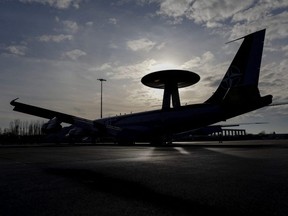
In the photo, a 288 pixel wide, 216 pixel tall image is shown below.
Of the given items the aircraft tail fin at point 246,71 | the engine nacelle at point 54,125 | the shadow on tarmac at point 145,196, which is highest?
the aircraft tail fin at point 246,71

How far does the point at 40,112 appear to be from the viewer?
33188 mm

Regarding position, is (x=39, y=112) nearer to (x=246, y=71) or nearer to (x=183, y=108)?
(x=183, y=108)

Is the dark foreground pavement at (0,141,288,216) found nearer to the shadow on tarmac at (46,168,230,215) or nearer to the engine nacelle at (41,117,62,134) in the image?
the shadow on tarmac at (46,168,230,215)

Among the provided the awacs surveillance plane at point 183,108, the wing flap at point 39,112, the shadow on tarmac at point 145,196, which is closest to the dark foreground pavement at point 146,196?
the shadow on tarmac at point 145,196

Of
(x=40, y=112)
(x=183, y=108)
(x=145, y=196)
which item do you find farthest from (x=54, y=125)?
(x=145, y=196)

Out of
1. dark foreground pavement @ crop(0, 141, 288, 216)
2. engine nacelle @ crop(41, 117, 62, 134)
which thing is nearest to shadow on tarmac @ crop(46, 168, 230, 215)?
dark foreground pavement @ crop(0, 141, 288, 216)

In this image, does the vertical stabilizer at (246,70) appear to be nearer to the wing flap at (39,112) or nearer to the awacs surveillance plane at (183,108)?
the awacs surveillance plane at (183,108)

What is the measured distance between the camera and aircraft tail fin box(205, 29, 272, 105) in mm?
25531

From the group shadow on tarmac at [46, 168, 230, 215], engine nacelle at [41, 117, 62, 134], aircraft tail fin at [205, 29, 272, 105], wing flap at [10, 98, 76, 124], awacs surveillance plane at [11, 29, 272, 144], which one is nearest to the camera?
shadow on tarmac at [46, 168, 230, 215]

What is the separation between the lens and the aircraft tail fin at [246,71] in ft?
83.8

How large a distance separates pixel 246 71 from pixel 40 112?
23.5 metres

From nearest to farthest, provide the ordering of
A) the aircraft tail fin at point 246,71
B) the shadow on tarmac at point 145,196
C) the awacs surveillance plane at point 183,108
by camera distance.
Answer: the shadow on tarmac at point 145,196 < the aircraft tail fin at point 246,71 < the awacs surveillance plane at point 183,108

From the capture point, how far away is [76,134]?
143 feet

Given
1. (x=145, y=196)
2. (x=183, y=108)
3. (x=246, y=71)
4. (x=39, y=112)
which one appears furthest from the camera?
(x=39, y=112)
